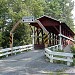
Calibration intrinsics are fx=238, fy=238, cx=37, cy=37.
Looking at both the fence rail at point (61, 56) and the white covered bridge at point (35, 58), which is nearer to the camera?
the white covered bridge at point (35, 58)

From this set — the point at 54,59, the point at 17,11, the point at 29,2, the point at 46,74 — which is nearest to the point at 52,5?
the point at 29,2

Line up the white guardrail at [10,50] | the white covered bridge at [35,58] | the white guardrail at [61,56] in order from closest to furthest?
the white covered bridge at [35,58] < the white guardrail at [61,56] < the white guardrail at [10,50]

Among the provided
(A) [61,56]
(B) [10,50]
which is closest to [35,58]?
(A) [61,56]

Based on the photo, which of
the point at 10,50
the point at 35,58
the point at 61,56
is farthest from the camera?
the point at 10,50

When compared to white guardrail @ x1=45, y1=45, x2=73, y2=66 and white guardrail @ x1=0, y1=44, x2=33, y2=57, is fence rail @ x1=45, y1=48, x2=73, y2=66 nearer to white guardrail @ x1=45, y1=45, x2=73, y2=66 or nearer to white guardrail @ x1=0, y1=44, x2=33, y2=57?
white guardrail @ x1=45, y1=45, x2=73, y2=66

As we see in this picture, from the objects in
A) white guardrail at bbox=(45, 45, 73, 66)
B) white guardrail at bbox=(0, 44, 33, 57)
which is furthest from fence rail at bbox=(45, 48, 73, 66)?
white guardrail at bbox=(0, 44, 33, 57)

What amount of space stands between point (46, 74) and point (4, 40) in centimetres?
1870

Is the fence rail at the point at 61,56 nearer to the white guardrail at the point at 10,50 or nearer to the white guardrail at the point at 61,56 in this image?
the white guardrail at the point at 61,56

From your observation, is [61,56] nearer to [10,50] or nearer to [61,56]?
[61,56]

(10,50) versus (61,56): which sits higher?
(10,50)

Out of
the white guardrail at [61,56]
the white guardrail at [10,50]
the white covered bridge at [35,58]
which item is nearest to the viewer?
the white covered bridge at [35,58]

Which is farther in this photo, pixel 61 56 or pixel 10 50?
pixel 10 50

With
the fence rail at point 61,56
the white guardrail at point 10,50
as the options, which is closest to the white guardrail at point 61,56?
the fence rail at point 61,56

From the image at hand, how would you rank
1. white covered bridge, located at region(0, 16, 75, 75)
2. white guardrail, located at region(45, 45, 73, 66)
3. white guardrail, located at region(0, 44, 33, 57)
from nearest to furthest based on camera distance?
white covered bridge, located at region(0, 16, 75, 75)
white guardrail, located at region(45, 45, 73, 66)
white guardrail, located at region(0, 44, 33, 57)
